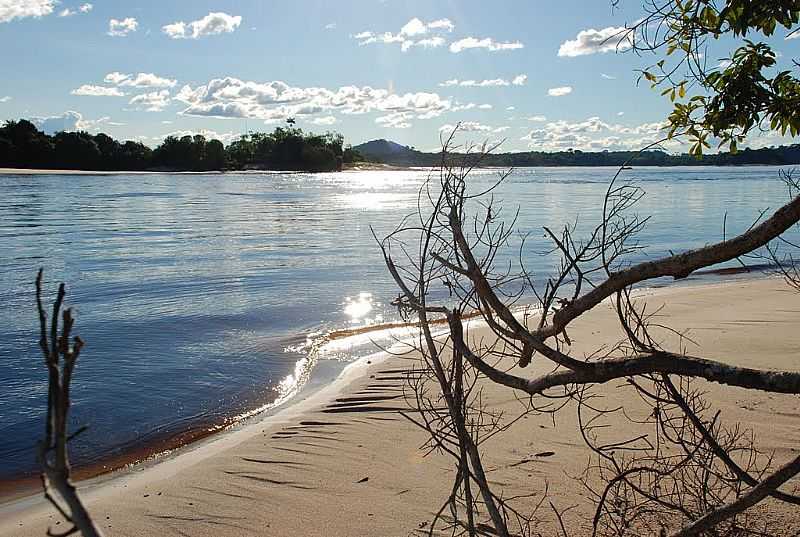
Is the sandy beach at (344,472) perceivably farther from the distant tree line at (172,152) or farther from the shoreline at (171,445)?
the distant tree line at (172,152)

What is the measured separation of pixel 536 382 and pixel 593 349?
6552 mm

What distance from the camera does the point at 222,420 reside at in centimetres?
758

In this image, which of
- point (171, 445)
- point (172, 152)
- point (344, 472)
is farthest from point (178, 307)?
point (172, 152)

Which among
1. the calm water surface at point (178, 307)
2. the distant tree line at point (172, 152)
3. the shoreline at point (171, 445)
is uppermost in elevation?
the distant tree line at point (172, 152)

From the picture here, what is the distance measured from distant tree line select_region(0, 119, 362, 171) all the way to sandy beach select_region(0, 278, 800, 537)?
11608 cm

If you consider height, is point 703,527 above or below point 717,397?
above

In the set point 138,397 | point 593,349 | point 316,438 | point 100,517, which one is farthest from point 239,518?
point 593,349

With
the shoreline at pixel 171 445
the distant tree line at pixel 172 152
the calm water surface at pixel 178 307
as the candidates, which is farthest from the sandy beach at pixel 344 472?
the distant tree line at pixel 172 152

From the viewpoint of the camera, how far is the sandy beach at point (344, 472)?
4.64 m

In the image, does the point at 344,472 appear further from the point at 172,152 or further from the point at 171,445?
the point at 172,152

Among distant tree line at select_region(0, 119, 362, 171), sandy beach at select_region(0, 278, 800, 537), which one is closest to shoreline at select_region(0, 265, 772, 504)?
sandy beach at select_region(0, 278, 800, 537)

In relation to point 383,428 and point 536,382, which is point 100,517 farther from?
point 536,382

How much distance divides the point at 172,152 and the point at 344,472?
133630 mm

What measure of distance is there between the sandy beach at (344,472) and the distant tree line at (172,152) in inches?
4570
